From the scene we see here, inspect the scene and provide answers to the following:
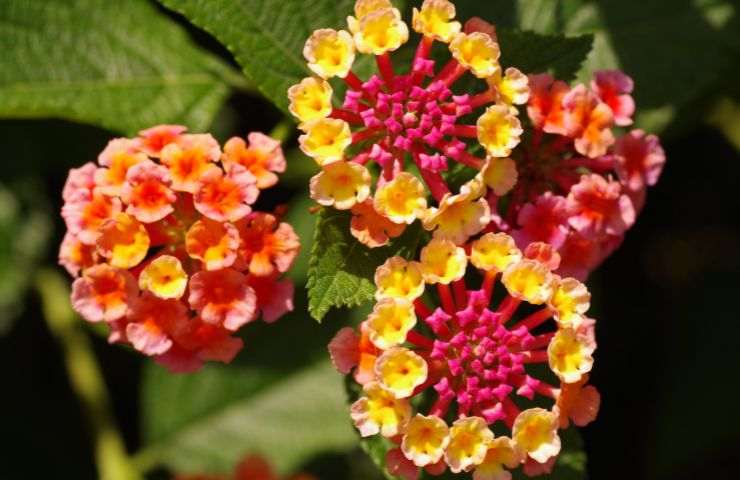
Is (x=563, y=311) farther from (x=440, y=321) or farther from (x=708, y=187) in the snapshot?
(x=708, y=187)

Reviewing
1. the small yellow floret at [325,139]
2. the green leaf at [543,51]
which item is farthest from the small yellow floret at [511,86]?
the small yellow floret at [325,139]

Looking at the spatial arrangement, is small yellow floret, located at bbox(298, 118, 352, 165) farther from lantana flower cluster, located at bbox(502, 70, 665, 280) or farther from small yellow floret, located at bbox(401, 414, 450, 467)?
small yellow floret, located at bbox(401, 414, 450, 467)

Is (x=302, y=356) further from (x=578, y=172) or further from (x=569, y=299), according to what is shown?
(x=569, y=299)

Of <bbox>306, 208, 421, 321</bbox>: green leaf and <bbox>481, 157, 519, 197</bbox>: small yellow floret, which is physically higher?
<bbox>481, 157, 519, 197</bbox>: small yellow floret

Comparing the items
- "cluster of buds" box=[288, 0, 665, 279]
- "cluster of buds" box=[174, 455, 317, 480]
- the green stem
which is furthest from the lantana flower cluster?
the green stem

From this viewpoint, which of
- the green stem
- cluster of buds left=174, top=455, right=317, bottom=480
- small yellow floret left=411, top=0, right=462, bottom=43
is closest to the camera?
small yellow floret left=411, top=0, right=462, bottom=43

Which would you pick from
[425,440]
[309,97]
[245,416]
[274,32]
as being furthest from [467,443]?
[245,416]
